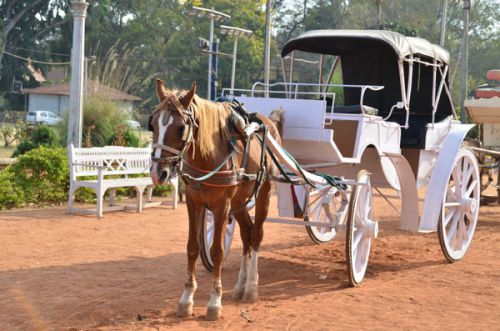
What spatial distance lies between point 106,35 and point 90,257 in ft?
166

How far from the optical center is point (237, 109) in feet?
22.1

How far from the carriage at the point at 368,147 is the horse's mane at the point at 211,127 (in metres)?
0.55

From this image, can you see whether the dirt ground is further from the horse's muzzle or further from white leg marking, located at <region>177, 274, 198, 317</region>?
the horse's muzzle

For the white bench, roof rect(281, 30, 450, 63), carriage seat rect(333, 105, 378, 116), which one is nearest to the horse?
carriage seat rect(333, 105, 378, 116)

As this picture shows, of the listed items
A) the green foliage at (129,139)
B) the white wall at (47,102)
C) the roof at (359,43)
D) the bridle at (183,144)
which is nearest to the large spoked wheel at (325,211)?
the roof at (359,43)

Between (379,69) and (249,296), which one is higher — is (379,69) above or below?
above

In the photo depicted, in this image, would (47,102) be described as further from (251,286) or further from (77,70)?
(251,286)

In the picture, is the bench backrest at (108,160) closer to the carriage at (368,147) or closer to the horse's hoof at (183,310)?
the carriage at (368,147)

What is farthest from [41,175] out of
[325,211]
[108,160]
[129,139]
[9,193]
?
[325,211]

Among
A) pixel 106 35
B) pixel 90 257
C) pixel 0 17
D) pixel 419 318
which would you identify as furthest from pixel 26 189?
pixel 106 35

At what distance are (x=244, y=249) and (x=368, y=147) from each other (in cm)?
237

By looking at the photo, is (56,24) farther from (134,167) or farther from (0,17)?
(134,167)

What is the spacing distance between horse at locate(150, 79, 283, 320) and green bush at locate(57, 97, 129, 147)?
36.6 feet

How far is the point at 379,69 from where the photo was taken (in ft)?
32.3
